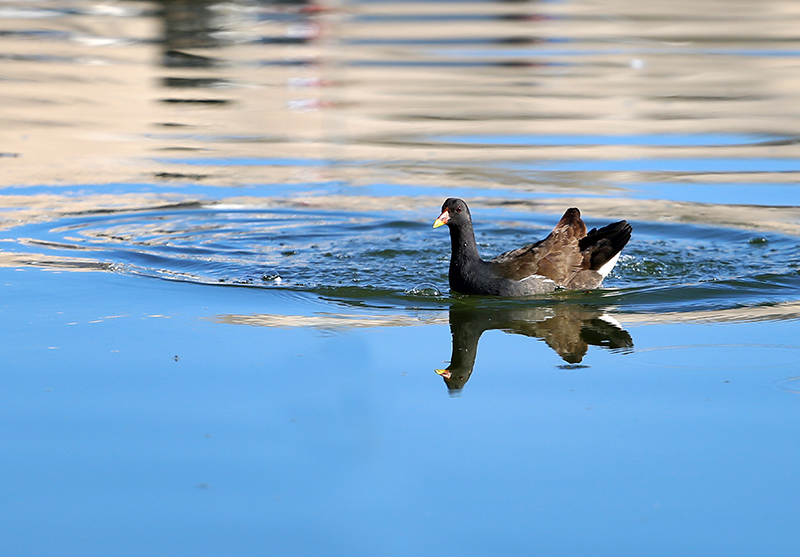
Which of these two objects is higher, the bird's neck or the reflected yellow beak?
the reflected yellow beak

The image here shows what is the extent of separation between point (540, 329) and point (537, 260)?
5.12 feet

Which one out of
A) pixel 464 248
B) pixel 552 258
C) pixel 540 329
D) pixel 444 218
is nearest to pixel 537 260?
pixel 552 258

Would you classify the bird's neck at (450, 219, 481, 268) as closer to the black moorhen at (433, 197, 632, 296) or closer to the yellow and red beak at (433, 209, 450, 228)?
the black moorhen at (433, 197, 632, 296)

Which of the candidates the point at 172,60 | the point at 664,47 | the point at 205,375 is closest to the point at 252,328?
the point at 205,375

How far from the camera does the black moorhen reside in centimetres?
1020

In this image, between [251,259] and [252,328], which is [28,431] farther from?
[251,259]

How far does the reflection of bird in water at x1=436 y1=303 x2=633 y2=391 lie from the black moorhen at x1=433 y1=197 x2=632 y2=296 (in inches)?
15.5

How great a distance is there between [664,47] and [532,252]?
1920cm

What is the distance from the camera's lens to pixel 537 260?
34.4 ft

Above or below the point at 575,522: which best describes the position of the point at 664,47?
above

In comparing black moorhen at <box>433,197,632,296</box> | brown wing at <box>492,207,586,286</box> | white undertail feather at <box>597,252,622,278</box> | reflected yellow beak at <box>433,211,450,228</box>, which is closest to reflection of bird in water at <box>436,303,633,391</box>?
black moorhen at <box>433,197,632,296</box>

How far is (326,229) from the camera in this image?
42.8 ft

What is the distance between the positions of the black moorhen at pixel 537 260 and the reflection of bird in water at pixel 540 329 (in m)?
0.39

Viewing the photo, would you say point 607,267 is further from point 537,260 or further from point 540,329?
point 540,329
